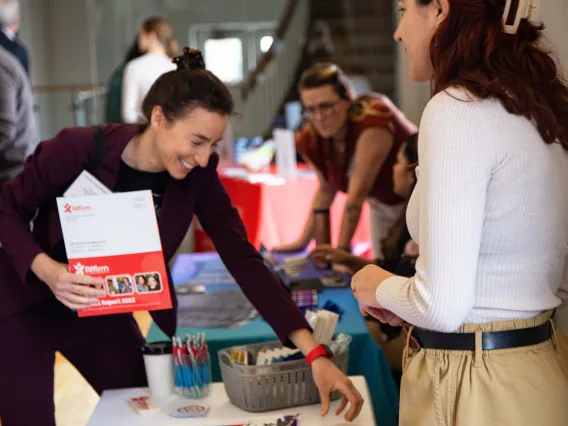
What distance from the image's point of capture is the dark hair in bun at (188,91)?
1835 millimetres

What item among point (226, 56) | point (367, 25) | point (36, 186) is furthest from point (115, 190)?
point (226, 56)

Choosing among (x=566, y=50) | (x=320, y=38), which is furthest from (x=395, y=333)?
(x=320, y=38)

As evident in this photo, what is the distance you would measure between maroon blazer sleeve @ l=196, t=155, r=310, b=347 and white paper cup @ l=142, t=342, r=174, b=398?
0.24m

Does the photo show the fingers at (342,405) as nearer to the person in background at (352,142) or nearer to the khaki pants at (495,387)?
the khaki pants at (495,387)

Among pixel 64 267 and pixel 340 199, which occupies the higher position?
pixel 64 267

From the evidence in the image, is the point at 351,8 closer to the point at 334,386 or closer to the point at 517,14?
the point at 334,386

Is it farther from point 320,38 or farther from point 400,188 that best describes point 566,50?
point 320,38

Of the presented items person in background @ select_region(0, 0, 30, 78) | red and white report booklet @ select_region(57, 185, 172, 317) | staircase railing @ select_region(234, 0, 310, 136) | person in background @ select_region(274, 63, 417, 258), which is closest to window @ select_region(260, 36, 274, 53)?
staircase railing @ select_region(234, 0, 310, 136)

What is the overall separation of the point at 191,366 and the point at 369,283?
2.01ft

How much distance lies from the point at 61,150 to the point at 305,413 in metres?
0.81

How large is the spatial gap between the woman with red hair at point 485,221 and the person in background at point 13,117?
2.71 meters

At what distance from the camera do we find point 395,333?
2.44 metres

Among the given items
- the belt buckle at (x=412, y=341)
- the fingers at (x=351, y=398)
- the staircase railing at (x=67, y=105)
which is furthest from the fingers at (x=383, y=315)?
the staircase railing at (x=67, y=105)

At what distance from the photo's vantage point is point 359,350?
2193 millimetres
